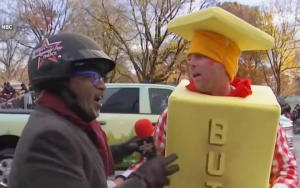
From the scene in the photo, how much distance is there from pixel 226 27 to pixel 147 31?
86.9 ft

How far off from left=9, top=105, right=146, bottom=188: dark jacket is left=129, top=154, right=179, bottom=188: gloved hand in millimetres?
53

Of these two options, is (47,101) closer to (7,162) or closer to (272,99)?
(272,99)

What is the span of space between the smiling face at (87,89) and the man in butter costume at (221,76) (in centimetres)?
51

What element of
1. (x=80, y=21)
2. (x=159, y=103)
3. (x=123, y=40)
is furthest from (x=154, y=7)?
(x=159, y=103)

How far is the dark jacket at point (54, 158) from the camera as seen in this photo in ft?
5.00

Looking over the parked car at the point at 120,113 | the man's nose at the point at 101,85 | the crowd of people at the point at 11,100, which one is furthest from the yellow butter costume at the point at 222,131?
the crowd of people at the point at 11,100

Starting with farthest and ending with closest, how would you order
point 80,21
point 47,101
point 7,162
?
point 80,21 < point 7,162 < point 47,101

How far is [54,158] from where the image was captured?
1536 mm

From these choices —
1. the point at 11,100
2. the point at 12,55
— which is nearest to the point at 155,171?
the point at 11,100

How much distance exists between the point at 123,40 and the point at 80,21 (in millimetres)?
3313

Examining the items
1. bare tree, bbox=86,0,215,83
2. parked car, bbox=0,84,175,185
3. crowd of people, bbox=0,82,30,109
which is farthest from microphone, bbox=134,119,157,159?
bare tree, bbox=86,0,215,83

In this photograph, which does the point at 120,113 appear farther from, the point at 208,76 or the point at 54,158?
the point at 54,158

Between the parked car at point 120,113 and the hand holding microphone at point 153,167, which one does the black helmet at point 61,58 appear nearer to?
the hand holding microphone at point 153,167

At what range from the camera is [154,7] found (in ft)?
92.0
